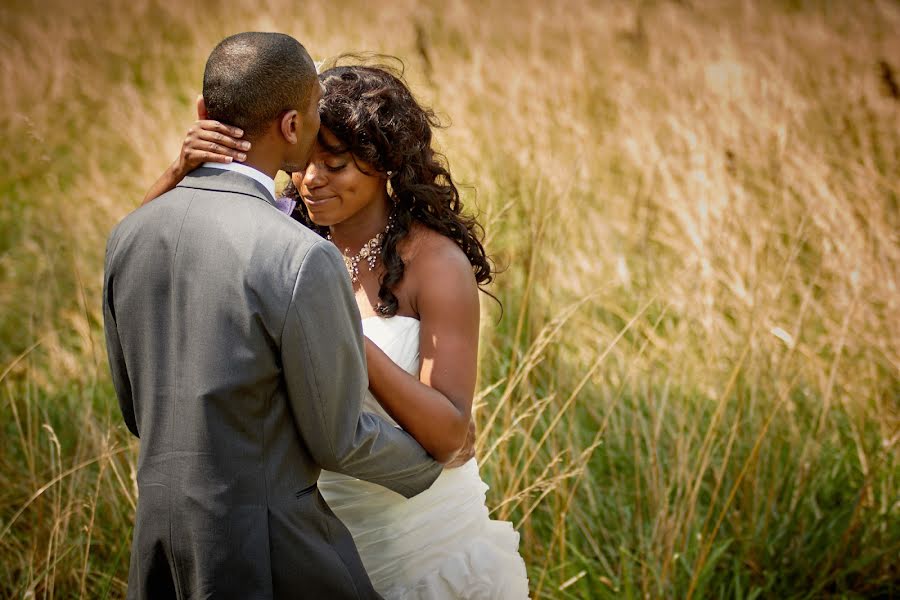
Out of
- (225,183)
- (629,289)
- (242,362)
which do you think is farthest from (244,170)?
(629,289)

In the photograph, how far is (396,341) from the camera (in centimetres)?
249

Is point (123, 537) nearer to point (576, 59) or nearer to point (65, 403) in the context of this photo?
point (65, 403)

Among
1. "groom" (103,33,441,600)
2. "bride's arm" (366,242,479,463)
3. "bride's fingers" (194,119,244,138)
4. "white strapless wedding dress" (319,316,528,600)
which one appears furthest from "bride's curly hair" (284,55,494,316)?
"bride's fingers" (194,119,244,138)

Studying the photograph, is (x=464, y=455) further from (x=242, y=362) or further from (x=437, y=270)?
(x=242, y=362)

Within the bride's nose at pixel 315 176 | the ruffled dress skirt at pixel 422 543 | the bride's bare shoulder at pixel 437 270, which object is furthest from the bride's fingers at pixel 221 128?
the ruffled dress skirt at pixel 422 543

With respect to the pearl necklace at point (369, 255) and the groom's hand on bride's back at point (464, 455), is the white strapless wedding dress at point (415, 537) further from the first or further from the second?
the pearl necklace at point (369, 255)

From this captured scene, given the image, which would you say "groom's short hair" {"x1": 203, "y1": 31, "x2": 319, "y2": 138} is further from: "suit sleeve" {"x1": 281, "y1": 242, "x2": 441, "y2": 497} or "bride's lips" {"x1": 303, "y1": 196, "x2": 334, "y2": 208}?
"bride's lips" {"x1": 303, "y1": 196, "x2": 334, "y2": 208}

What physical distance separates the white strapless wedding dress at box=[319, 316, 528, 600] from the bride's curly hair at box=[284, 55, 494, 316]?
29cm

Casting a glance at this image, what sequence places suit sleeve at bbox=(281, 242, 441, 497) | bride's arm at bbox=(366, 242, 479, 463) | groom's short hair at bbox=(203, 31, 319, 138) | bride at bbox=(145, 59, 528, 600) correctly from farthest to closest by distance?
bride at bbox=(145, 59, 528, 600) → bride's arm at bbox=(366, 242, 479, 463) → groom's short hair at bbox=(203, 31, 319, 138) → suit sleeve at bbox=(281, 242, 441, 497)

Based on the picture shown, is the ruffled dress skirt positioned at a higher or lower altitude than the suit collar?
lower

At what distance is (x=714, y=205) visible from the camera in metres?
4.86

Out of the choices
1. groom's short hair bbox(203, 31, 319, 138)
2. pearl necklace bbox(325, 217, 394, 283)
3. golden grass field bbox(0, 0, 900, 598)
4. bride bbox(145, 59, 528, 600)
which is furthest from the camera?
golden grass field bbox(0, 0, 900, 598)

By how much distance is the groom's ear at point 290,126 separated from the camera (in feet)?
6.61

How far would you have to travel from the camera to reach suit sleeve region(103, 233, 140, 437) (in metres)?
2.02
